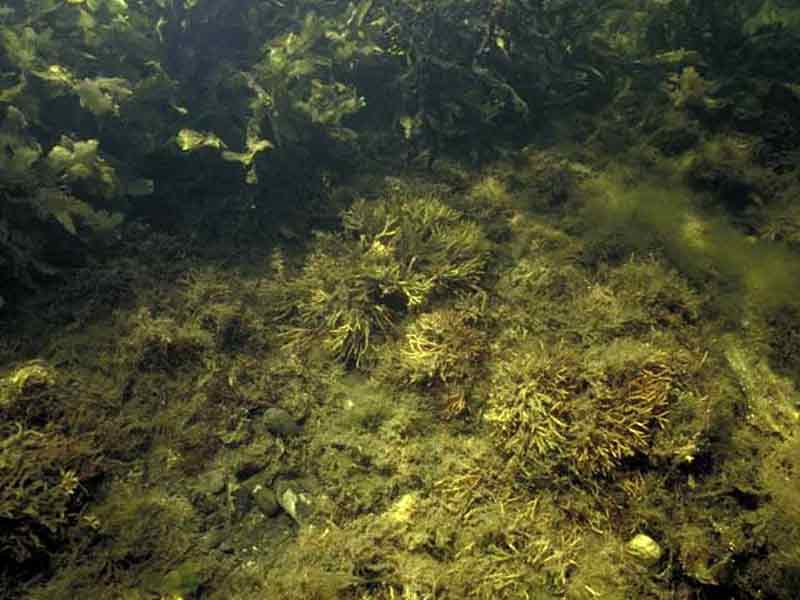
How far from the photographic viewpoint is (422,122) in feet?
16.3

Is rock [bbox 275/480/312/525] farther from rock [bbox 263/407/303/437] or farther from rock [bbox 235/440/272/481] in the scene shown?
rock [bbox 263/407/303/437]

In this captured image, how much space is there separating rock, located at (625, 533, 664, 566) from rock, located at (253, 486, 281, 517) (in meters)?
2.06

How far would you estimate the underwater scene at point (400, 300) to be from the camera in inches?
113

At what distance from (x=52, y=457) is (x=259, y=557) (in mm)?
1336

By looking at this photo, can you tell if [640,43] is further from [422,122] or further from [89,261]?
[89,261]

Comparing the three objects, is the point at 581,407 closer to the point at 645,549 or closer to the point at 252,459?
the point at 645,549

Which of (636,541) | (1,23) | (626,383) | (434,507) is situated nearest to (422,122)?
(626,383)

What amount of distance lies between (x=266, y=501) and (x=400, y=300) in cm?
176

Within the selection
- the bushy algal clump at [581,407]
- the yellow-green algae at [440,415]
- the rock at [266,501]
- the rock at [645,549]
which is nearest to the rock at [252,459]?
the yellow-green algae at [440,415]

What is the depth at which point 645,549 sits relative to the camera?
109 inches

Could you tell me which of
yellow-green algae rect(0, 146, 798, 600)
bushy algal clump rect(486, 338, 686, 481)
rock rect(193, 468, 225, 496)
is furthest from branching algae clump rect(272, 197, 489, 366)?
rock rect(193, 468, 225, 496)

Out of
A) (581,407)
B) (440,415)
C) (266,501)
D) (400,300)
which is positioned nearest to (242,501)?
(266,501)

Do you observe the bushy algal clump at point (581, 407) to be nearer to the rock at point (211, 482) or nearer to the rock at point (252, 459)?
the rock at point (252, 459)

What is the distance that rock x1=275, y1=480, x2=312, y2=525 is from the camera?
315cm
